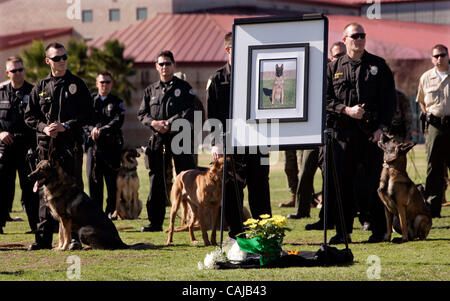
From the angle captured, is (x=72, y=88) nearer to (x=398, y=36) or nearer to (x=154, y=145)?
(x=154, y=145)

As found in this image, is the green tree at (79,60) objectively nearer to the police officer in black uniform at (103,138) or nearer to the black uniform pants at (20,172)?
the police officer in black uniform at (103,138)

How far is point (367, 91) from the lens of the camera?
30.2 feet

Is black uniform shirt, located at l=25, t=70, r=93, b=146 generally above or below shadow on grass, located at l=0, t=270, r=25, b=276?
above

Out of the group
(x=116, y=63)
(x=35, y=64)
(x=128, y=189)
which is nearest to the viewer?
(x=128, y=189)

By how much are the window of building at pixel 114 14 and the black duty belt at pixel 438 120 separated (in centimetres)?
6568

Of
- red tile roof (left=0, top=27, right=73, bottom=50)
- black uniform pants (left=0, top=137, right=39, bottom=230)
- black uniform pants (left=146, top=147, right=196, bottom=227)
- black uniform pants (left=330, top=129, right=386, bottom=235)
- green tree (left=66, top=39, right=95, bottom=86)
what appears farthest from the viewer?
red tile roof (left=0, top=27, right=73, bottom=50)

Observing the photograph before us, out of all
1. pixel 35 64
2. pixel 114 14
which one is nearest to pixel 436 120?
pixel 35 64

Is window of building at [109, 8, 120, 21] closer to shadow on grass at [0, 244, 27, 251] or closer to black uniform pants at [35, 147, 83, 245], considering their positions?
shadow on grass at [0, 244, 27, 251]

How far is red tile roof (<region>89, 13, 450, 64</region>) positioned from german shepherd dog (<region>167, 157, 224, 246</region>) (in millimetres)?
48292

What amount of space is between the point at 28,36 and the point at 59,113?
205 ft

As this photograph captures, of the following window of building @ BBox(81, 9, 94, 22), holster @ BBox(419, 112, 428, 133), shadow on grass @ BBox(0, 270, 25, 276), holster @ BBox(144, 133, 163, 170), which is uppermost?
window of building @ BBox(81, 9, 94, 22)

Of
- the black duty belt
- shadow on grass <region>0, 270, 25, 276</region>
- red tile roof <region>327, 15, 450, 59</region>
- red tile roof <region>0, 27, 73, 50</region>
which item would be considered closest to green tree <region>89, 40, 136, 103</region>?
red tile roof <region>0, 27, 73, 50</region>

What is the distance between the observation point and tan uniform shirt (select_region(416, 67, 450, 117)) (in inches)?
478
